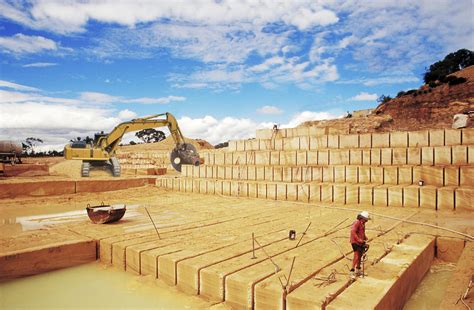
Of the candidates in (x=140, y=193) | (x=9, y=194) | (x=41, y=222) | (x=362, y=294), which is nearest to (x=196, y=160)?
(x=140, y=193)

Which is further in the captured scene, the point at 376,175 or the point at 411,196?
the point at 376,175

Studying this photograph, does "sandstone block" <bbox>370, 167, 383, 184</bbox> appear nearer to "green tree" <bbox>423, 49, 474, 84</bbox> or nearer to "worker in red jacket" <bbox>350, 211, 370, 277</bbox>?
"worker in red jacket" <bbox>350, 211, 370, 277</bbox>

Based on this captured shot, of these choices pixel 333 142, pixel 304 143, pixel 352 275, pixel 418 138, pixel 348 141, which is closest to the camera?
pixel 352 275

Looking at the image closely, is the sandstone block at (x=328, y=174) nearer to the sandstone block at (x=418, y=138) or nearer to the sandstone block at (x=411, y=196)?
the sandstone block at (x=411, y=196)

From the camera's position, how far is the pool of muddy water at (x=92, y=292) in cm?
310

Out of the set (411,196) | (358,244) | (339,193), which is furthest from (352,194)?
(358,244)

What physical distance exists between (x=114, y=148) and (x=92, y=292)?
10748 mm

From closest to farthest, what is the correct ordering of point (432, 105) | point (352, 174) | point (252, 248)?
point (252, 248), point (352, 174), point (432, 105)

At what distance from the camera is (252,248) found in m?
3.81

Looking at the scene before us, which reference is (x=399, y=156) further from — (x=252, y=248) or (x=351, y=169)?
(x=252, y=248)

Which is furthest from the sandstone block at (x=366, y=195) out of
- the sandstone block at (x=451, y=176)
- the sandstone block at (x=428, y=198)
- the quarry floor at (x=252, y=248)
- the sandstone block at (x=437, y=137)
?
the sandstone block at (x=437, y=137)

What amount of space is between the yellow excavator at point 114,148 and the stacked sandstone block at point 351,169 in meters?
3.64

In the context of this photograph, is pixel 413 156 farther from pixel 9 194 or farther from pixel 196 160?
pixel 9 194

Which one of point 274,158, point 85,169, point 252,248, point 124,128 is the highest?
point 124,128
